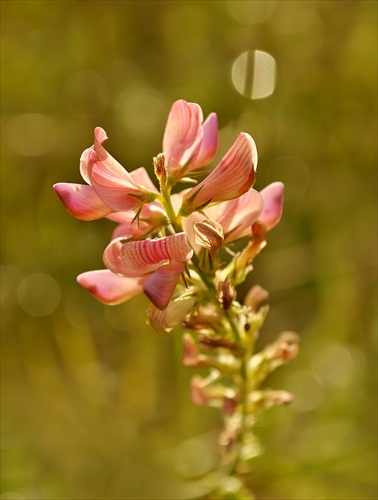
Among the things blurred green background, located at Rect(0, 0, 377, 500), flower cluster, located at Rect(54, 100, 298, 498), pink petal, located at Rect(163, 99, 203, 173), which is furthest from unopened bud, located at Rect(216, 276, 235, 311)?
blurred green background, located at Rect(0, 0, 377, 500)

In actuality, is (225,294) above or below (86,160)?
below

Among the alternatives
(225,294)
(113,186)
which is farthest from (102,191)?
(225,294)

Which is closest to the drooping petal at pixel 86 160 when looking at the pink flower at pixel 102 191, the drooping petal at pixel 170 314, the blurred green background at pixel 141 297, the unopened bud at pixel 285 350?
the pink flower at pixel 102 191

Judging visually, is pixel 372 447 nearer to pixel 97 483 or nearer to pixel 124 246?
pixel 97 483

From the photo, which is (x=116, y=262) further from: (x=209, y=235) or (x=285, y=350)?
(x=285, y=350)

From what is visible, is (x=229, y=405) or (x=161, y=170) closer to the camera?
(x=161, y=170)

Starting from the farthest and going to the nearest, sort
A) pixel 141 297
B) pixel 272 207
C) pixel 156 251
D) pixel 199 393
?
1. pixel 141 297
2. pixel 199 393
3. pixel 272 207
4. pixel 156 251

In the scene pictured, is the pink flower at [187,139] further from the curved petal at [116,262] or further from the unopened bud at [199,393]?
the unopened bud at [199,393]
